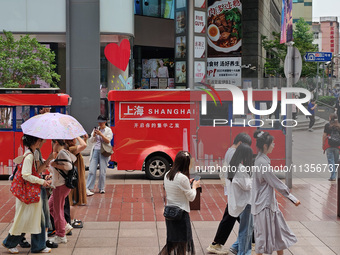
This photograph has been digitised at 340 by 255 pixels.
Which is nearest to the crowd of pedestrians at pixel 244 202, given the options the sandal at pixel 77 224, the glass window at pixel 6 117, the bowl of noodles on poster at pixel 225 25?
the sandal at pixel 77 224

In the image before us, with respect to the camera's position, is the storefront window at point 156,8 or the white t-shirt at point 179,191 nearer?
the white t-shirt at point 179,191

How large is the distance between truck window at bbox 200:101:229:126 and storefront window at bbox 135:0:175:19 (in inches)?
904

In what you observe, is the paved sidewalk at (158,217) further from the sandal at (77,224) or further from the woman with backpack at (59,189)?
the woman with backpack at (59,189)

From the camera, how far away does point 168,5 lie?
1339 inches

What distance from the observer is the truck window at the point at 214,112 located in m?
9.87

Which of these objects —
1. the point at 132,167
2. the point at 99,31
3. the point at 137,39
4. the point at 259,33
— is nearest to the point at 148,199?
the point at 132,167

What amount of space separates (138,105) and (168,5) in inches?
784

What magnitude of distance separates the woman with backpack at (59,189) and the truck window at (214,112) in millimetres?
2567

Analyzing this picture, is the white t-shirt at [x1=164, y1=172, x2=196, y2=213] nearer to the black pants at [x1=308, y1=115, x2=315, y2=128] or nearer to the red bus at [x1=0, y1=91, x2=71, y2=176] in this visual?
the black pants at [x1=308, y1=115, x2=315, y2=128]

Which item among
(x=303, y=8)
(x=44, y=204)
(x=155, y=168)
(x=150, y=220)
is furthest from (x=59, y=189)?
(x=303, y=8)

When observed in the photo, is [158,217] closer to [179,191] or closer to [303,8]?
[179,191]

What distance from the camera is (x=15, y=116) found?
15375mm

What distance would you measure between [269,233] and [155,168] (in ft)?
26.3

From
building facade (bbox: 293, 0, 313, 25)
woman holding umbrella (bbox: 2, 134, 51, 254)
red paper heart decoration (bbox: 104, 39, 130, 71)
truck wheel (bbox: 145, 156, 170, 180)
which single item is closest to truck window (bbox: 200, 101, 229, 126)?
woman holding umbrella (bbox: 2, 134, 51, 254)
